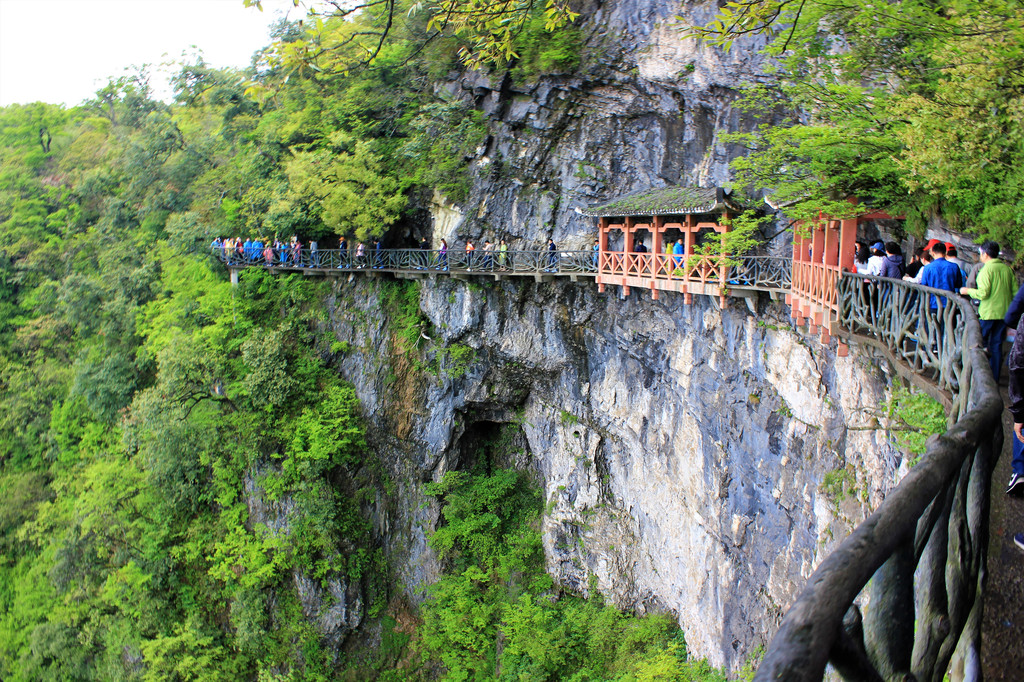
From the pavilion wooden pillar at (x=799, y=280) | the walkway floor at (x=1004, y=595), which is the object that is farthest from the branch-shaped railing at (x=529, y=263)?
the walkway floor at (x=1004, y=595)

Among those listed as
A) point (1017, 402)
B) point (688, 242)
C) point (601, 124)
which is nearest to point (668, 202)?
point (688, 242)

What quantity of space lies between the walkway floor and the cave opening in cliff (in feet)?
55.9

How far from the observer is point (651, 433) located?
1633cm

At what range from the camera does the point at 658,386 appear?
15969 mm

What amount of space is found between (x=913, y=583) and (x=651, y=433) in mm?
14784

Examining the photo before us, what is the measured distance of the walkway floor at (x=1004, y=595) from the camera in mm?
3094

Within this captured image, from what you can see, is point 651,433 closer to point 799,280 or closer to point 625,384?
point 625,384

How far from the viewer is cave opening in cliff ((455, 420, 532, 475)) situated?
20.9m

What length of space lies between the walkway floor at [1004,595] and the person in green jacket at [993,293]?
159cm

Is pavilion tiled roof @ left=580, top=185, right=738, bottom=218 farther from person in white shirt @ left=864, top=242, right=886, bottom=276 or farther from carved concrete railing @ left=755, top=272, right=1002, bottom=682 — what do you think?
carved concrete railing @ left=755, top=272, right=1002, bottom=682

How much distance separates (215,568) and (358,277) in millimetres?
9946

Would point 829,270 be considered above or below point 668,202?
below

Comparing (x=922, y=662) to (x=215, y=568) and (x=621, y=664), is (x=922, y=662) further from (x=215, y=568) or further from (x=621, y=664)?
(x=215, y=568)

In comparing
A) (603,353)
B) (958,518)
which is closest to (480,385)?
(603,353)
